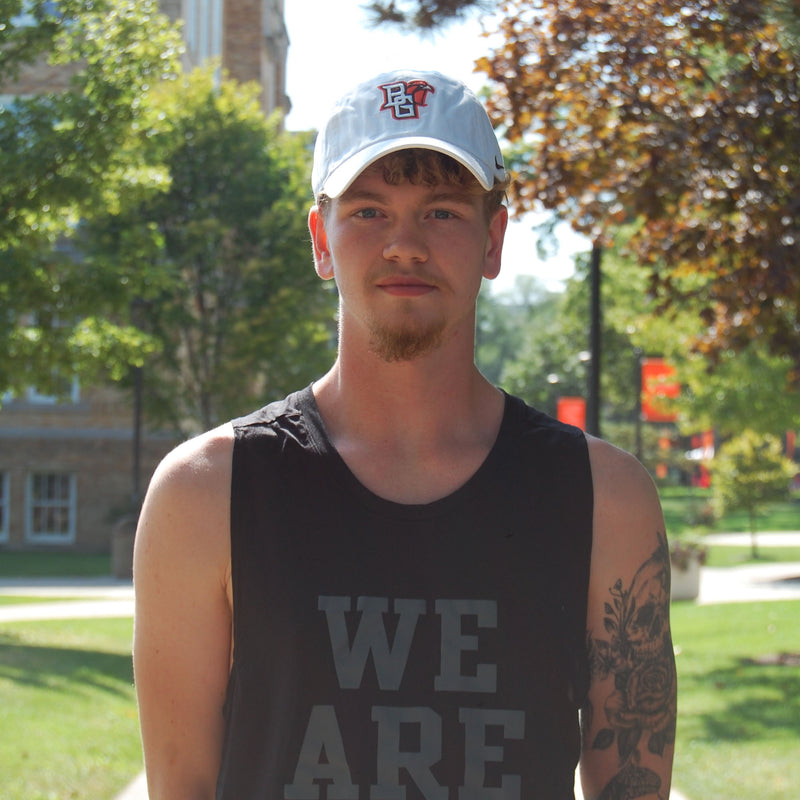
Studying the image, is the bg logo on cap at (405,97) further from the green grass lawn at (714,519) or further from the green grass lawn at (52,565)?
the green grass lawn at (714,519)

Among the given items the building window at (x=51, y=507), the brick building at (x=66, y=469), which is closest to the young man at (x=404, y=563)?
the brick building at (x=66, y=469)

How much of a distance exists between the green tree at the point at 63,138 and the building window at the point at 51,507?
23.0 meters

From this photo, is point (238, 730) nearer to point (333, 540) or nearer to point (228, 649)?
point (228, 649)

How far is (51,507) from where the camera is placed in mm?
34000

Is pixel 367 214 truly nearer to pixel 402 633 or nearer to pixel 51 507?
pixel 402 633

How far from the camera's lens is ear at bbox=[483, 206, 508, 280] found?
2.45 m

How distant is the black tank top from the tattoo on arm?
0.09 m

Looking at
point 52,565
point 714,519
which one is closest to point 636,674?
point 52,565

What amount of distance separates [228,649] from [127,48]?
9659mm

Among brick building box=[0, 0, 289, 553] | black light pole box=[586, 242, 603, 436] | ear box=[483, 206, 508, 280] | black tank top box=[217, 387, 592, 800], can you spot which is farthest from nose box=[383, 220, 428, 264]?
brick building box=[0, 0, 289, 553]

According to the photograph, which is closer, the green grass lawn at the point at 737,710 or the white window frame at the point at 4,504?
the green grass lawn at the point at 737,710

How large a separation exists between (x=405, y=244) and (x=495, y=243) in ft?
1.03

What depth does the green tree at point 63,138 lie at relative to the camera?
35.1 feet

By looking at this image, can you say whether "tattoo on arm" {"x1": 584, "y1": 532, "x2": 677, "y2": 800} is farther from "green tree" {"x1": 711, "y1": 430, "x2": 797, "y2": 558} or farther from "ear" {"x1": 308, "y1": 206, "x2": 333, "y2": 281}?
"green tree" {"x1": 711, "y1": 430, "x2": 797, "y2": 558}
